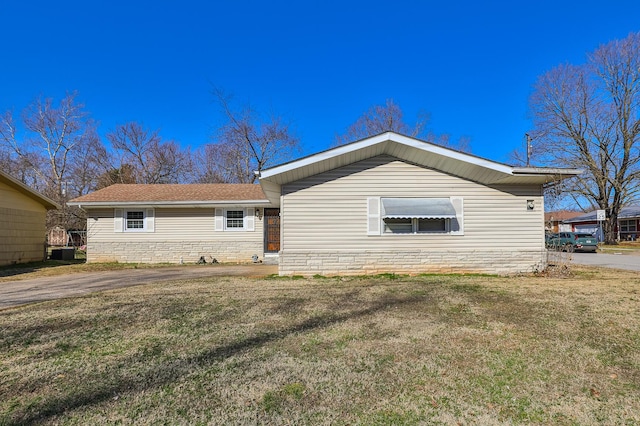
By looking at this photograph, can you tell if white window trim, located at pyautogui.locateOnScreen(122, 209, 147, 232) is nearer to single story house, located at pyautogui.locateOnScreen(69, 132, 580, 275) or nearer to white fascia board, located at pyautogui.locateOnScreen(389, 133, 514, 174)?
single story house, located at pyautogui.locateOnScreen(69, 132, 580, 275)

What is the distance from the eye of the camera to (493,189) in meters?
9.84

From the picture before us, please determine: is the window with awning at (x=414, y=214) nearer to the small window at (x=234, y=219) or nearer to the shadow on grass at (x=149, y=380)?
the shadow on grass at (x=149, y=380)

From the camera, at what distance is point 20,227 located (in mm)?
14539

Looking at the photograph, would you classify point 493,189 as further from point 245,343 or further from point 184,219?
point 184,219

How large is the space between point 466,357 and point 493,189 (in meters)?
7.29

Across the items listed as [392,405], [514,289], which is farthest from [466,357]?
[514,289]

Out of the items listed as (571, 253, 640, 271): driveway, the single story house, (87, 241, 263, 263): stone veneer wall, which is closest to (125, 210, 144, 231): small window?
(87, 241, 263, 263): stone veneer wall

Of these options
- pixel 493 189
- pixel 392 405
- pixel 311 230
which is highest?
pixel 493 189

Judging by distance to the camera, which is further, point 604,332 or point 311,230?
point 311,230

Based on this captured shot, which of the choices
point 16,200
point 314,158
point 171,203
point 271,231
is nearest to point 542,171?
point 314,158

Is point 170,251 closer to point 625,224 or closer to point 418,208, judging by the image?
point 418,208

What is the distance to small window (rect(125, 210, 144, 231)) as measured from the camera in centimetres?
1501

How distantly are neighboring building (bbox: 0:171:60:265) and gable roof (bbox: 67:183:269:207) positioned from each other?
2.13 metres

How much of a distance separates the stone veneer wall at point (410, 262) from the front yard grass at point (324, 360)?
2895mm
